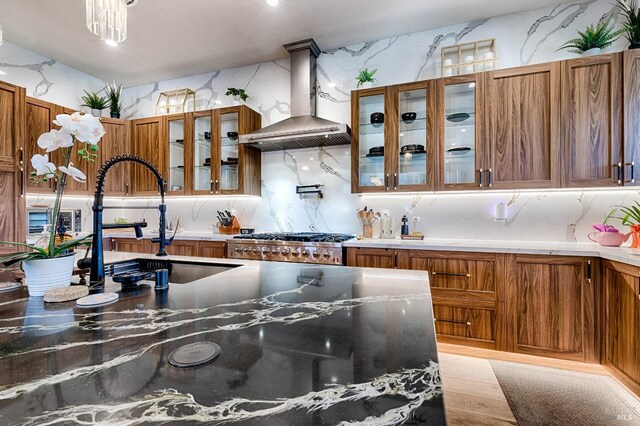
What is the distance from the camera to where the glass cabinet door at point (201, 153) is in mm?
3621

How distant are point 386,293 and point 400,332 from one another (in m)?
0.32

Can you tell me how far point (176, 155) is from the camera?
377 centimetres

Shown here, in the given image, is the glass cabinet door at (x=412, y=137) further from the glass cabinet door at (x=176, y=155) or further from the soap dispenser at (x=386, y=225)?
the glass cabinet door at (x=176, y=155)

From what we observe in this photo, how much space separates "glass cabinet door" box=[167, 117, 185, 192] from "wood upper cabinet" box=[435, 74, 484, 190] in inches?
122

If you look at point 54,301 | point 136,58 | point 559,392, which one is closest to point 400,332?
point 54,301

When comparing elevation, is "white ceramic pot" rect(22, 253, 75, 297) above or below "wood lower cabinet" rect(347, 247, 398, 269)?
above

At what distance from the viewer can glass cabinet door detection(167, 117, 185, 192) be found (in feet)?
12.3

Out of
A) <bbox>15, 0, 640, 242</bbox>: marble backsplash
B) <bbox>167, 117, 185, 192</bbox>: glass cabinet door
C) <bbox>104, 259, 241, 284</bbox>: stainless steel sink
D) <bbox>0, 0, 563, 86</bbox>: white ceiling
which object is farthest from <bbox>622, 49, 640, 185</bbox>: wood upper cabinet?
<bbox>167, 117, 185, 192</bbox>: glass cabinet door

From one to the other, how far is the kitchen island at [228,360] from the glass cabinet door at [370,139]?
2.16m

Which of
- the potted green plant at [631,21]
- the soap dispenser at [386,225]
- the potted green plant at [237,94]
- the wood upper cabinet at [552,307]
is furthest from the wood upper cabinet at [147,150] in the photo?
the potted green plant at [631,21]

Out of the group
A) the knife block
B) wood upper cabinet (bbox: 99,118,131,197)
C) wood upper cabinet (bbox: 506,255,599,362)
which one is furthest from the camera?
wood upper cabinet (bbox: 99,118,131,197)

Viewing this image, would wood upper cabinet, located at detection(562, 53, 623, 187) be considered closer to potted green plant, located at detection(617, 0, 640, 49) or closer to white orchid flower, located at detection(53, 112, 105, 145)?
potted green plant, located at detection(617, 0, 640, 49)

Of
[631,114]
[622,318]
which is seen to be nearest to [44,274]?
[622,318]

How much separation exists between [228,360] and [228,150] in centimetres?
331
